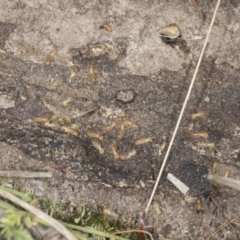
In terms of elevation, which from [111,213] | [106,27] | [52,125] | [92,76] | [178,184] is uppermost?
[106,27]

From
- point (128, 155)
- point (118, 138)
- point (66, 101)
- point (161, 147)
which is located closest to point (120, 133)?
point (118, 138)

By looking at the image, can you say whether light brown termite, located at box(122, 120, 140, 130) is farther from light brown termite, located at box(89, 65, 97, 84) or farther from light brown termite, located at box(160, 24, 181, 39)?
light brown termite, located at box(160, 24, 181, 39)

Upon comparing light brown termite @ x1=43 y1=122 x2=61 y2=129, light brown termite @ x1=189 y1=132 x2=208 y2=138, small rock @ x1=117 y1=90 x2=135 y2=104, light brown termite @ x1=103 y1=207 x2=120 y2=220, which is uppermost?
small rock @ x1=117 y1=90 x2=135 y2=104

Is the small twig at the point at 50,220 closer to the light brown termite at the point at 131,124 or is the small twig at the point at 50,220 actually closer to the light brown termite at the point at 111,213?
the light brown termite at the point at 111,213

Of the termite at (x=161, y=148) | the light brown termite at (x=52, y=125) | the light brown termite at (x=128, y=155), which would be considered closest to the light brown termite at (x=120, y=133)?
the light brown termite at (x=128, y=155)

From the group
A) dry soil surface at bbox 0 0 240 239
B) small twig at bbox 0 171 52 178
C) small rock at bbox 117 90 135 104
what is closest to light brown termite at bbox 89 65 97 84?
dry soil surface at bbox 0 0 240 239

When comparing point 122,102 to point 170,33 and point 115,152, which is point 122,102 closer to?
point 115,152
